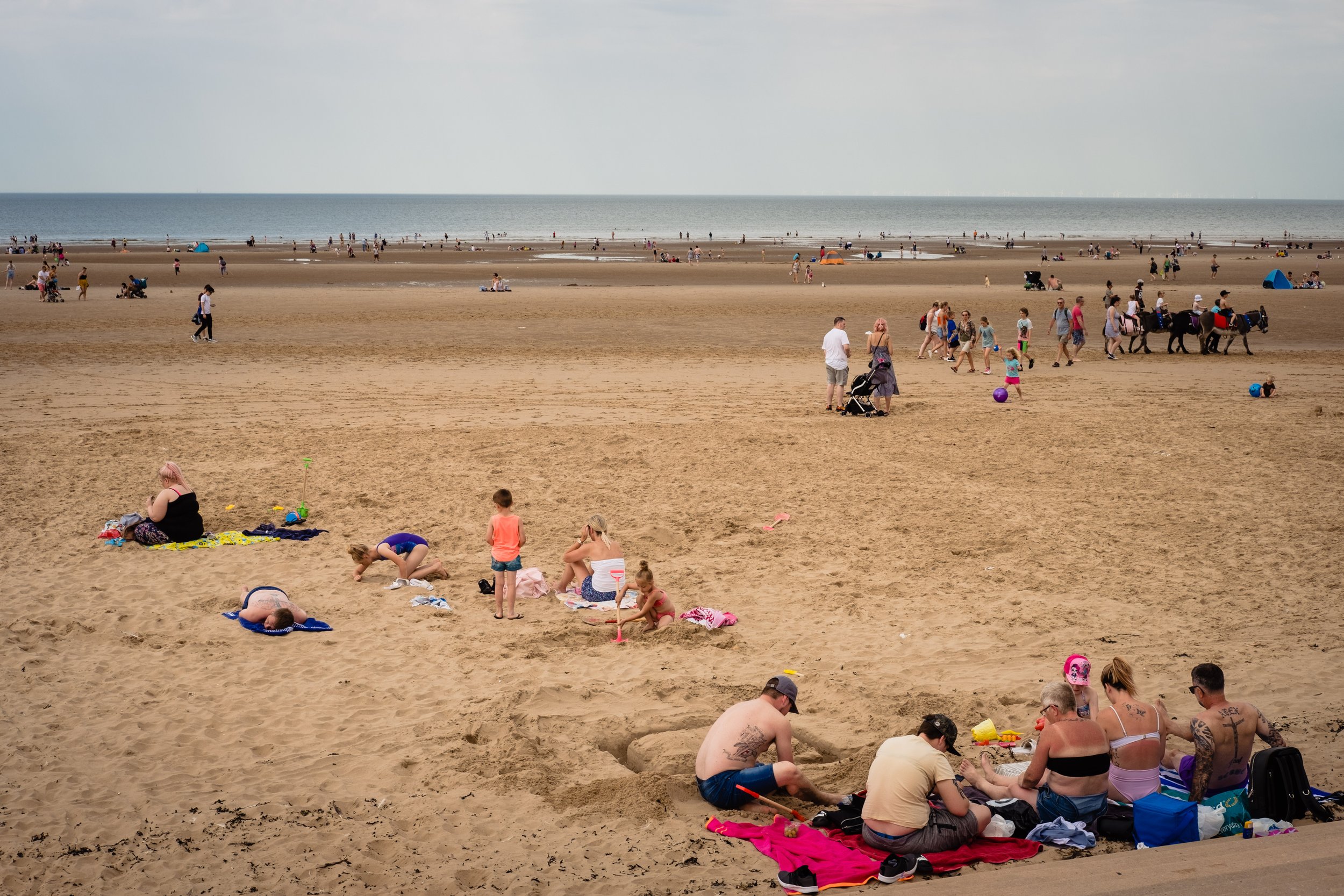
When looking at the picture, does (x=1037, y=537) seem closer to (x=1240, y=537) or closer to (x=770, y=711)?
(x=1240, y=537)

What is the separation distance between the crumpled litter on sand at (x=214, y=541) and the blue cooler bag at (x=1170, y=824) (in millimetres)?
9857

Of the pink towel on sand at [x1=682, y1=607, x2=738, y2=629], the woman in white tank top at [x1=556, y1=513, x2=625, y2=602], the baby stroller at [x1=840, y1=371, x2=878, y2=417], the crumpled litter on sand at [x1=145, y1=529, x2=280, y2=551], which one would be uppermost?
the baby stroller at [x1=840, y1=371, x2=878, y2=417]

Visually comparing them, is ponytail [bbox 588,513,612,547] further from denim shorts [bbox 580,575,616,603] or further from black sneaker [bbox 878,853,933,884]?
black sneaker [bbox 878,853,933,884]

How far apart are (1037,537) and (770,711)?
6535 millimetres

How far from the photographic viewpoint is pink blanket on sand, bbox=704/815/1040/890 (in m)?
5.91

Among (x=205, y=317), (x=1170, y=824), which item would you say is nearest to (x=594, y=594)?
(x=1170, y=824)

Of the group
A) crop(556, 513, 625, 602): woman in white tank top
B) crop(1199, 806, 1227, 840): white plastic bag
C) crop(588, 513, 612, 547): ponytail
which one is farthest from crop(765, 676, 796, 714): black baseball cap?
crop(588, 513, 612, 547): ponytail

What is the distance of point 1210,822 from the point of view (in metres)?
6.27

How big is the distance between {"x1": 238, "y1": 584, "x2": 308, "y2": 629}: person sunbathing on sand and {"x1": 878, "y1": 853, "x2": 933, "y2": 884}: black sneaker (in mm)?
6100

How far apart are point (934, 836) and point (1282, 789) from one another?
217cm

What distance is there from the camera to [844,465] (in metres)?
15.5

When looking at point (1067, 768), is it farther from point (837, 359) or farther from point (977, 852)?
point (837, 359)

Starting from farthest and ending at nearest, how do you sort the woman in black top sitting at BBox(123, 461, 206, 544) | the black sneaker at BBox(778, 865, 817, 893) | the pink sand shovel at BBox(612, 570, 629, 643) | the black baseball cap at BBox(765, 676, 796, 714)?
the woman in black top sitting at BBox(123, 461, 206, 544) < the pink sand shovel at BBox(612, 570, 629, 643) < the black baseball cap at BBox(765, 676, 796, 714) < the black sneaker at BBox(778, 865, 817, 893)

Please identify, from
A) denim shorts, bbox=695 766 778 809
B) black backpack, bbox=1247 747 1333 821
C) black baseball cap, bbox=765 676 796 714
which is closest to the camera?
black backpack, bbox=1247 747 1333 821
